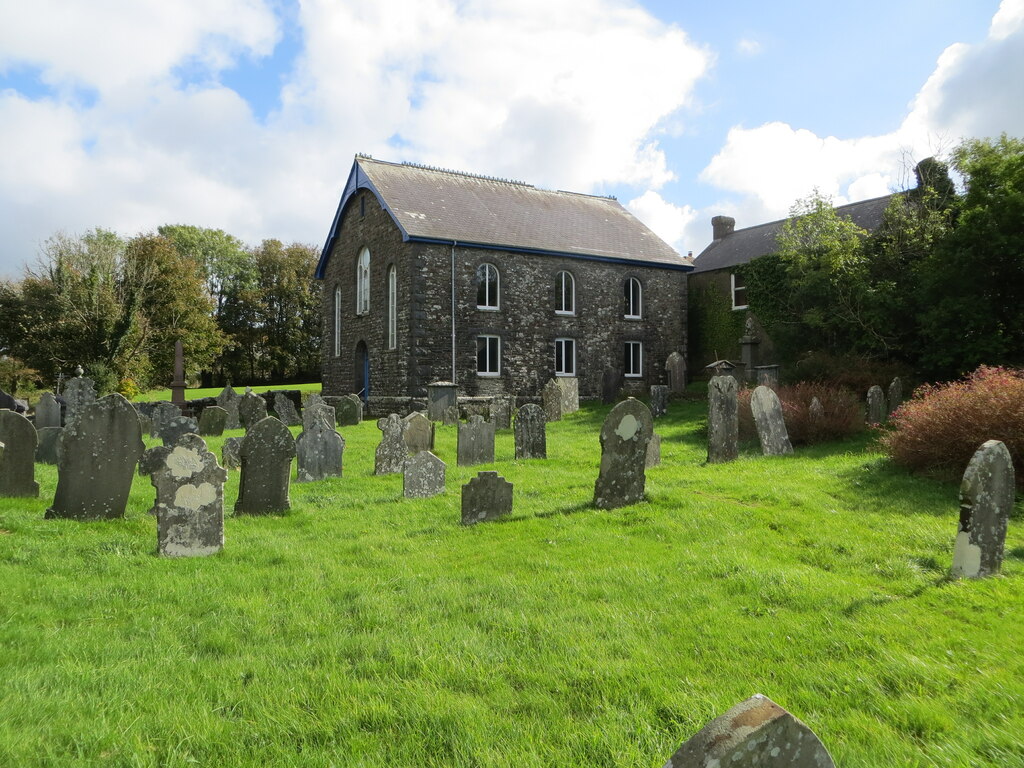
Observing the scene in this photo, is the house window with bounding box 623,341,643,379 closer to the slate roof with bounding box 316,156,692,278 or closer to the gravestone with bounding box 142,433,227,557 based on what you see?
the slate roof with bounding box 316,156,692,278

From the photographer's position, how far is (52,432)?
1276cm

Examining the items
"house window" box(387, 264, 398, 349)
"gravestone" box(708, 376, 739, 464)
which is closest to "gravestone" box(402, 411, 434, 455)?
"gravestone" box(708, 376, 739, 464)

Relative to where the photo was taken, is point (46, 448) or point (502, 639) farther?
point (46, 448)

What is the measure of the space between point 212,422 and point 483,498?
1192cm

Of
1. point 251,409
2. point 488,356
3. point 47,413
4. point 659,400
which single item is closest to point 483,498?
point 251,409

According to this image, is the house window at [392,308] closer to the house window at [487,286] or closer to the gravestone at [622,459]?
the house window at [487,286]

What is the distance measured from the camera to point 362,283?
87.8ft

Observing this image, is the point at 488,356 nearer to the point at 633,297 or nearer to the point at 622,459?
the point at 633,297

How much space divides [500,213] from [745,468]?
60.2 feet

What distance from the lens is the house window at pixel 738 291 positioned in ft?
90.6

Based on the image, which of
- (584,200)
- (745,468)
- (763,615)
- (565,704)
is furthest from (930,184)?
(565,704)

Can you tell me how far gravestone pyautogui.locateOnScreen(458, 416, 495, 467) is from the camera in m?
11.9

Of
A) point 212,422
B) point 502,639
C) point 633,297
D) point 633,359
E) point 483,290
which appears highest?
point 633,297

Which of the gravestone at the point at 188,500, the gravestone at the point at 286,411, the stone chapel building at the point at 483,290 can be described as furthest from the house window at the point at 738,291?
the gravestone at the point at 188,500
